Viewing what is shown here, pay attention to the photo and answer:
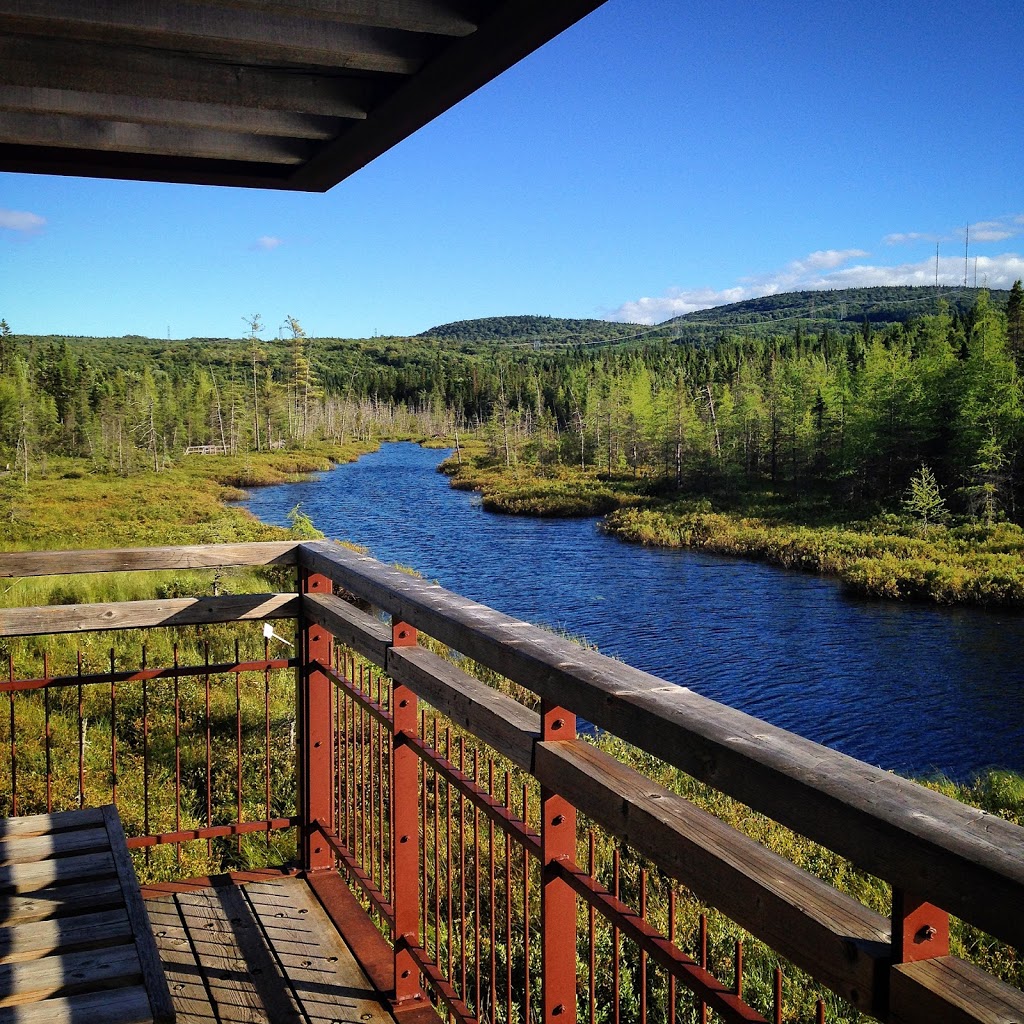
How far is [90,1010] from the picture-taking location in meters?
1.34

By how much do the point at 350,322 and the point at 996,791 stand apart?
128 meters

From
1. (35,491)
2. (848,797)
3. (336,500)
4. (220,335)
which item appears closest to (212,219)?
(220,335)

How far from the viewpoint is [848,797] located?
0.85 meters

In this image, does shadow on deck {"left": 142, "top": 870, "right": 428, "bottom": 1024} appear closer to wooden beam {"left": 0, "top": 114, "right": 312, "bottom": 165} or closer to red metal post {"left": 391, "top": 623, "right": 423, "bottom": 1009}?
red metal post {"left": 391, "top": 623, "right": 423, "bottom": 1009}

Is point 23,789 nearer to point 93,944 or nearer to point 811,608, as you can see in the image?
point 93,944

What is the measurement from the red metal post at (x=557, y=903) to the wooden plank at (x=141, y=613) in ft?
5.63

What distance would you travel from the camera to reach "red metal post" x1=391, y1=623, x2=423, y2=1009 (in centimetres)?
228

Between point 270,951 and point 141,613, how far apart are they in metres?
1.07

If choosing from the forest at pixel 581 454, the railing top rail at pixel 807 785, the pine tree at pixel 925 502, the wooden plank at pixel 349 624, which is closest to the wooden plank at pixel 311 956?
the forest at pixel 581 454

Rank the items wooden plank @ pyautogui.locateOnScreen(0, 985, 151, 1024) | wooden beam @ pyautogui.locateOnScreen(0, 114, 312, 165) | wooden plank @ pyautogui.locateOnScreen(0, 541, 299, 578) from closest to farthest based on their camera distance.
→ wooden plank @ pyautogui.locateOnScreen(0, 985, 151, 1024) < wooden beam @ pyautogui.locateOnScreen(0, 114, 312, 165) < wooden plank @ pyautogui.locateOnScreen(0, 541, 299, 578)

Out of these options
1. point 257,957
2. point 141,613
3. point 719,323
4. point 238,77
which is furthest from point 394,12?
point 719,323

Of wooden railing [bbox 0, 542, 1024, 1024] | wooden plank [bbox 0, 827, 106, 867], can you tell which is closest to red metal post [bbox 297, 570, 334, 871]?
wooden railing [bbox 0, 542, 1024, 1024]

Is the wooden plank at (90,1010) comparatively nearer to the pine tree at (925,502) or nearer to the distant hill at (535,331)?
the pine tree at (925,502)

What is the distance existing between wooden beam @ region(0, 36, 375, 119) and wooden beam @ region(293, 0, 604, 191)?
0.11 m
